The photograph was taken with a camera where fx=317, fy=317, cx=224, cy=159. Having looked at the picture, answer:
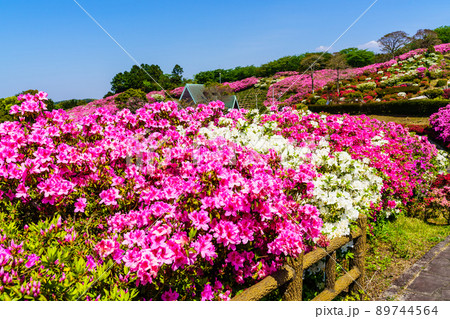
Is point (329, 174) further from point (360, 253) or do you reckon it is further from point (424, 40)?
point (424, 40)

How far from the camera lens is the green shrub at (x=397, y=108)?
77.6 feet

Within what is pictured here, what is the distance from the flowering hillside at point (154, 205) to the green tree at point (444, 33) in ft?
248

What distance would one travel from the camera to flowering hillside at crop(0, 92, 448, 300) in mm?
2475

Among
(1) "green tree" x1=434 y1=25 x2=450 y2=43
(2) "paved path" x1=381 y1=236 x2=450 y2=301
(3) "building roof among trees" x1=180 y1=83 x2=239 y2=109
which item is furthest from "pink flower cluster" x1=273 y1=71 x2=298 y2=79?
(2) "paved path" x1=381 y1=236 x2=450 y2=301

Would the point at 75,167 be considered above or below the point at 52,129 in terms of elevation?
below

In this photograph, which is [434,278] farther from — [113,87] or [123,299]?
[113,87]

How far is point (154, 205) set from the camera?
304 centimetres

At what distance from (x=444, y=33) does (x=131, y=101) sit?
247ft

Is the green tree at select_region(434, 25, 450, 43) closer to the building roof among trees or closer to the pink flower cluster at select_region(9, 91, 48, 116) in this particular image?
the building roof among trees

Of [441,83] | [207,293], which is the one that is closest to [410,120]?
[441,83]

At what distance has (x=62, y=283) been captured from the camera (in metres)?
2.22

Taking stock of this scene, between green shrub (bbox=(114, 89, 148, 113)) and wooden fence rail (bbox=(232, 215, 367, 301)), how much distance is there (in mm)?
18267
